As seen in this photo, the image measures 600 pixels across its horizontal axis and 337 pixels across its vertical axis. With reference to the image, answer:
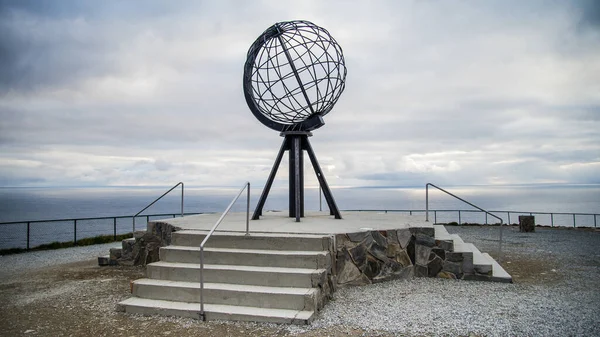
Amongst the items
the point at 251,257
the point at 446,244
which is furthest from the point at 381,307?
the point at 446,244

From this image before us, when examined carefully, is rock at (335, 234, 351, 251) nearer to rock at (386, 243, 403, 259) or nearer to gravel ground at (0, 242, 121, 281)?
rock at (386, 243, 403, 259)

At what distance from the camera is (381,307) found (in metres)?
5.93

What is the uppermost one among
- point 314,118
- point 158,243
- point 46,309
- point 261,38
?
point 261,38

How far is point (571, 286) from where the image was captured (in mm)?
7184

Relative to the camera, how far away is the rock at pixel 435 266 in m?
7.67

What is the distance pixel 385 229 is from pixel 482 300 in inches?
76.0

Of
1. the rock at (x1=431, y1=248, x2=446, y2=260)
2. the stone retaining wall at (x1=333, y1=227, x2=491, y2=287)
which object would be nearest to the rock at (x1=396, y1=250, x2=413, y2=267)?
the stone retaining wall at (x1=333, y1=227, x2=491, y2=287)

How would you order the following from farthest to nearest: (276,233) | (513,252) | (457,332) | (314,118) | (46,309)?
1. (513,252)
2. (314,118)
3. (276,233)
4. (46,309)
5. (457,332)

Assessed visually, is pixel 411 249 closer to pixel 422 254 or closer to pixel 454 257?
pixel 422 254

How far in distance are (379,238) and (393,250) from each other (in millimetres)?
388

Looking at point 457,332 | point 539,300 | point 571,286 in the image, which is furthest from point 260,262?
Result: point 571,286

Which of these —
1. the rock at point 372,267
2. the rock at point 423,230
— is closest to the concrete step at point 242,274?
the rock at point 372,267

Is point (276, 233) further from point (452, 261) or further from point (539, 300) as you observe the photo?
point (539, 300)

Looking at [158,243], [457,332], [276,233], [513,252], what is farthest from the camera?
[513,252]
